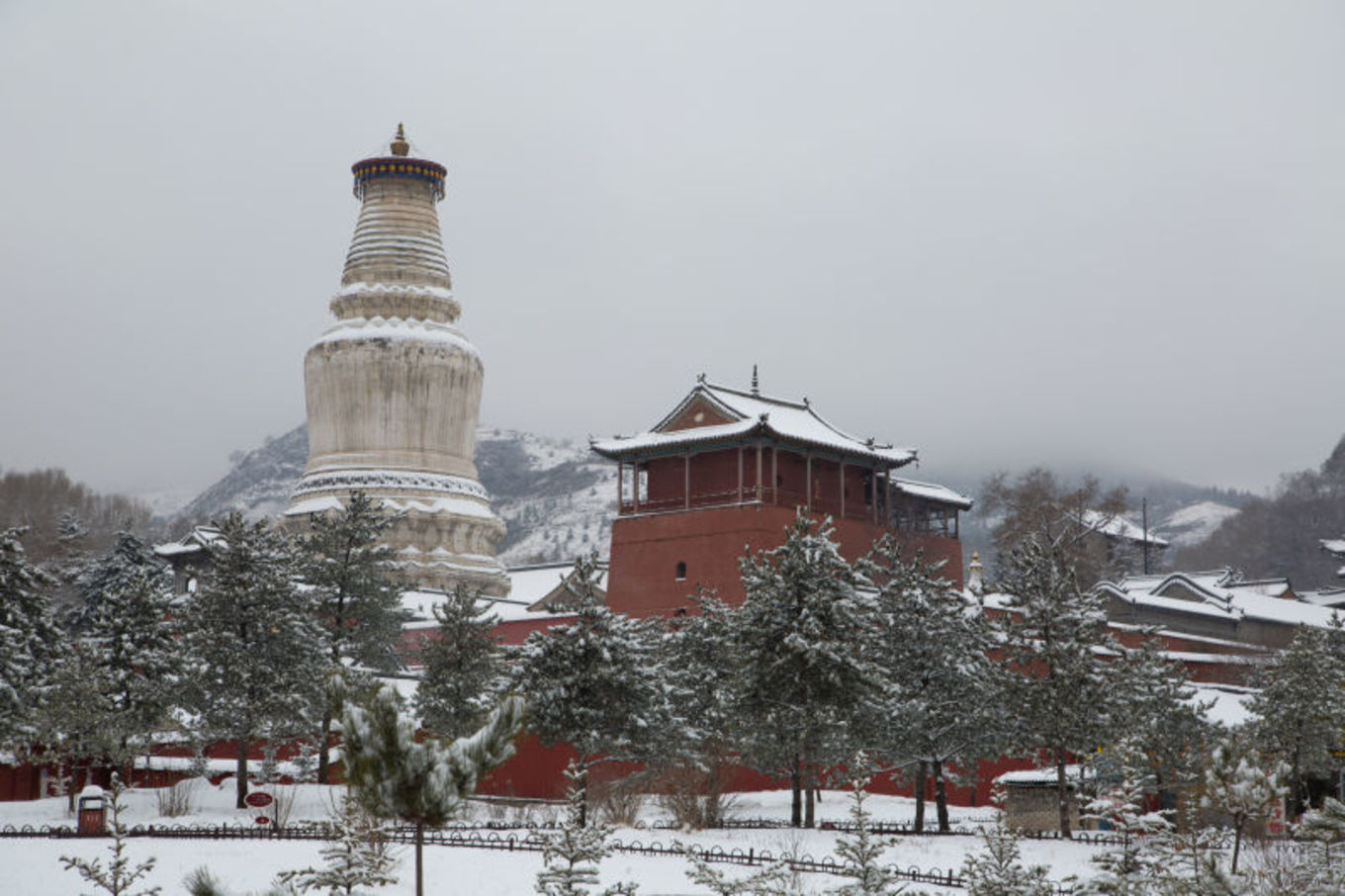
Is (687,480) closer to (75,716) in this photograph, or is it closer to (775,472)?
(775,472)

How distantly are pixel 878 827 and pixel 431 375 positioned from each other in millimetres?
37134

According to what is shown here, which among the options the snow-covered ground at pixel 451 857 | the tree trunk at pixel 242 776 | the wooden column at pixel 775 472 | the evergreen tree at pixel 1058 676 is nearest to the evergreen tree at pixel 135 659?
the tree trunk at pixel 242 776

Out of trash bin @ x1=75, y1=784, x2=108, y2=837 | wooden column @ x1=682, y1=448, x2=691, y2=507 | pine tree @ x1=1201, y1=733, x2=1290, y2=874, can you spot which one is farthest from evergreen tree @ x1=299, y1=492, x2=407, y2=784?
pine tree @ x1=1201, y1=733, x2=1290, y2=874

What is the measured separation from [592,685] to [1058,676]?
28.4 ft

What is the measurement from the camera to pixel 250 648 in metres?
32.9

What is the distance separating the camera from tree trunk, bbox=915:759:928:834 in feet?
97.0

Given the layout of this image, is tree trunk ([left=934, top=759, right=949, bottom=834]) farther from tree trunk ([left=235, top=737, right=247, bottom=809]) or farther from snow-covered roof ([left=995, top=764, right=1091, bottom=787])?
tree trunk ([left=235, top=737, right=247, bottom=809])

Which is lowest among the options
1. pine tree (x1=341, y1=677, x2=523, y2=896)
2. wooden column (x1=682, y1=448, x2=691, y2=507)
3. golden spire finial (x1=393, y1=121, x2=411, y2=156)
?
pine tree (x1=341, y1=677, x2=523, y2=896)

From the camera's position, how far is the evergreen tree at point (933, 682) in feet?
100

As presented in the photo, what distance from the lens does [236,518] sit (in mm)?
33281

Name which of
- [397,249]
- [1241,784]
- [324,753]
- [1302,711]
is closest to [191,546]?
[397,249]

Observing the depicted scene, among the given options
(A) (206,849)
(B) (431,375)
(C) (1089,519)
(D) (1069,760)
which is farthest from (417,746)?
(C) (1089,519)

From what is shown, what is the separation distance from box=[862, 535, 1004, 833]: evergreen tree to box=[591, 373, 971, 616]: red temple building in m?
11.3

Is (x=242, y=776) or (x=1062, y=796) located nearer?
(x=1062, y=796)
